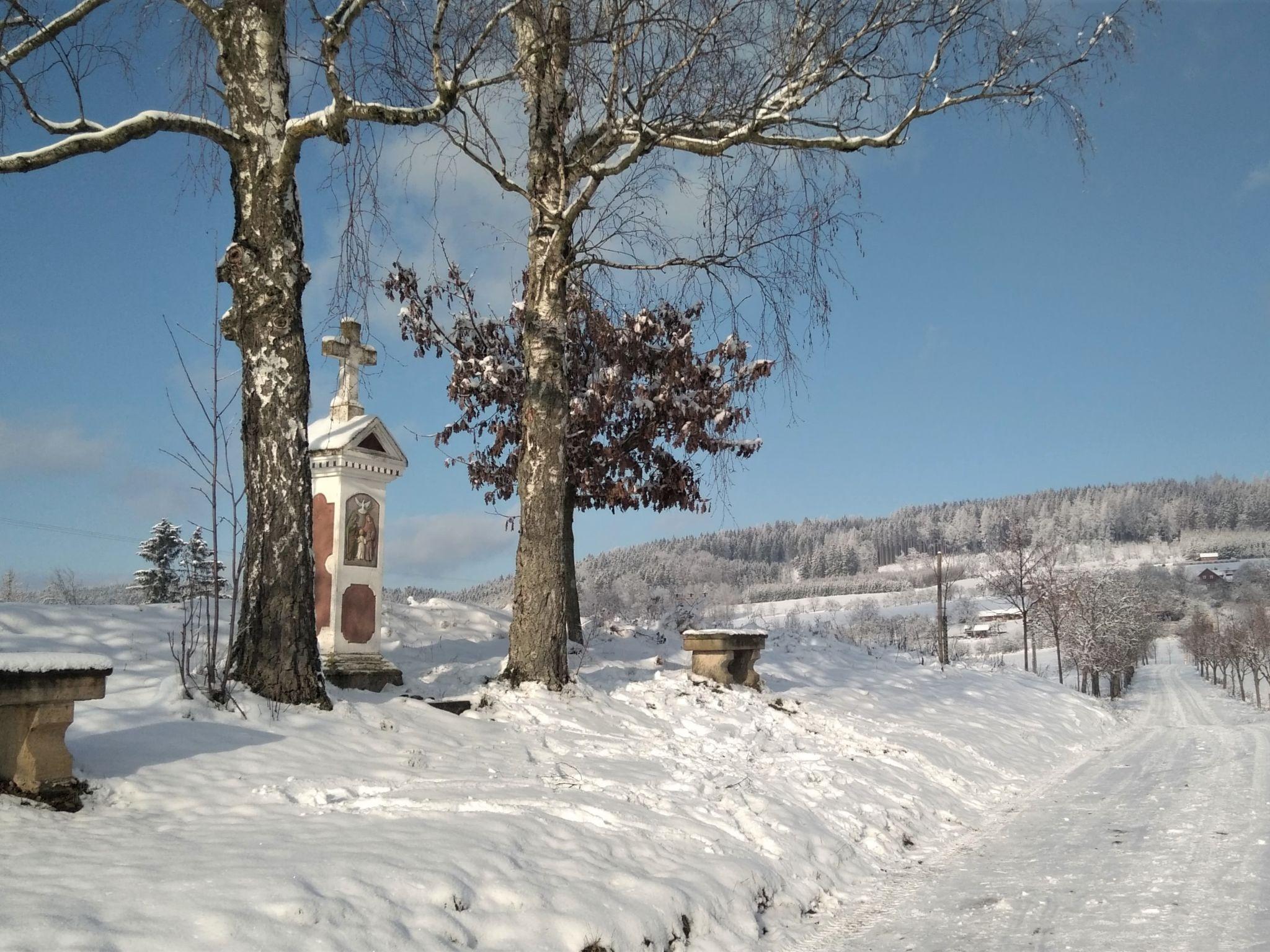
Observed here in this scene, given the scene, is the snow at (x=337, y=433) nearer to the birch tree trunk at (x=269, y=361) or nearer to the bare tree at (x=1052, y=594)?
the birch tree trunk at (x=269, y=361)

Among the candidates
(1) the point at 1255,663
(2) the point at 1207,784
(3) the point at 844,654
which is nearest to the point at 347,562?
(2) the point at 1207,784

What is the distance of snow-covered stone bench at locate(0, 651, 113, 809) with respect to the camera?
4125 mm

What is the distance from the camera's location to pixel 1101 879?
213 inches

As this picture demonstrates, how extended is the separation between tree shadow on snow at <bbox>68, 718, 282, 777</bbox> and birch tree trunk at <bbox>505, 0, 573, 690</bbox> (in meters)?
3.32

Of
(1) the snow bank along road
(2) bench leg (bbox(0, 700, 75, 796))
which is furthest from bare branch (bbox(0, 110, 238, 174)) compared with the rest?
(1) the snow bank along road

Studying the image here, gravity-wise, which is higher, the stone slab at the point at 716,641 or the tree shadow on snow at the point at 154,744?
the stone slab at the point at 716,641

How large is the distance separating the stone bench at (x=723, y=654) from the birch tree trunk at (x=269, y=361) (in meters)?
5.52

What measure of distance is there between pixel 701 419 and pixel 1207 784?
8.36 m

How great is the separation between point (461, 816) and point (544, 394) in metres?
4.95

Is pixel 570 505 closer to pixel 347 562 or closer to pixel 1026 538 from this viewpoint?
pixel 347 562

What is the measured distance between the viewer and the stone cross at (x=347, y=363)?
9844 mm

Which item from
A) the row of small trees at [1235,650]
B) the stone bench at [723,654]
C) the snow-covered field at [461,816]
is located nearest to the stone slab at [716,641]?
the stone bench at [723,654]

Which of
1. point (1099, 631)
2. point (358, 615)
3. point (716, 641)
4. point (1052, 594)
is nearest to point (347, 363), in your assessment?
point (358, 615)

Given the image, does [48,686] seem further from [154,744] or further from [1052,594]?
[1052,594]
